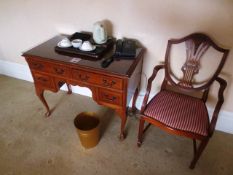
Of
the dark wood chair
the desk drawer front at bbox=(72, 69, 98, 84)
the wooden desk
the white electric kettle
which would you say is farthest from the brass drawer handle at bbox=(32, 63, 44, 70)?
the dark wood chair

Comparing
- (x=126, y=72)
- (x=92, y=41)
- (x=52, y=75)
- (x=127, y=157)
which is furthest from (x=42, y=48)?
(x=127, y=157)

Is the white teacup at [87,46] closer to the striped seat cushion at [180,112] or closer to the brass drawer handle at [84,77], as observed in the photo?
the brass drawer handle at [84,77]

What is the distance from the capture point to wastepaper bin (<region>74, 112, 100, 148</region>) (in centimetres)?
141

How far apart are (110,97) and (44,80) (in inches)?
23.6

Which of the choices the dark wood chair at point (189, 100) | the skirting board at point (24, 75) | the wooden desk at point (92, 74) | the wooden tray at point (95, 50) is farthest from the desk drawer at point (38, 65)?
the dark wood chair at point (189, 100)

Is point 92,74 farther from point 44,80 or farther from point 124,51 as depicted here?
point 44,80

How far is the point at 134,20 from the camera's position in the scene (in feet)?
4.82

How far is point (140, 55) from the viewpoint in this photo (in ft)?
4.75

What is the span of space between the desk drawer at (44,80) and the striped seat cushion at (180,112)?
2.64ft

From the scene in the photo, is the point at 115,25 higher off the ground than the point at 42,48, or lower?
higher

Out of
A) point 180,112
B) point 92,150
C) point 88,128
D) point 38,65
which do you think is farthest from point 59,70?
point 180,112

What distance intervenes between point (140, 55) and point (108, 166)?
90 centimetres

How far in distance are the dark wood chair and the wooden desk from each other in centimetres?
19

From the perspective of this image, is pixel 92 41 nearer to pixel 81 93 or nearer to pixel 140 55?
pixel 140 55
